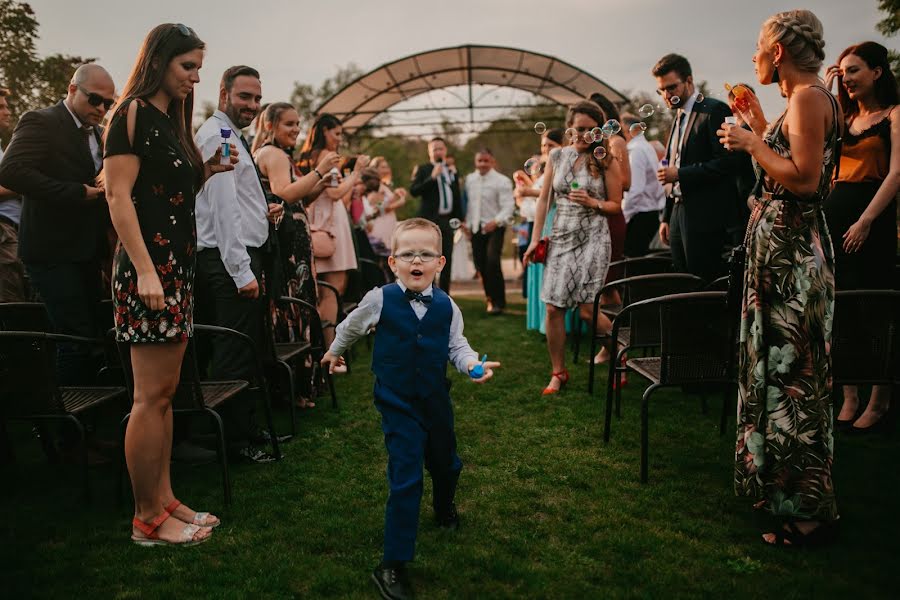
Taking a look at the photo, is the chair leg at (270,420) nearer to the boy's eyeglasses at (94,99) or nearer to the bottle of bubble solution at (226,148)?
the bottle of bubble solution at (226,148)

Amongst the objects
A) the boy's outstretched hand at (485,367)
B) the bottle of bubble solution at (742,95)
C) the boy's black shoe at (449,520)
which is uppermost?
the bottle of bubble solution at (742,95)

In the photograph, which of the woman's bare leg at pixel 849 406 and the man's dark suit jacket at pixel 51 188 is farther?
the woman's bare leg at pixel 849 406

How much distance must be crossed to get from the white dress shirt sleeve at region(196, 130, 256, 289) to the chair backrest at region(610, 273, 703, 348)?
242 centimetres

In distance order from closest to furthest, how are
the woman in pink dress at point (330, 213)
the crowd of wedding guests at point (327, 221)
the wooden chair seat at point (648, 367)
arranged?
the crowd of wedding guests at point (327, 221)
the wooden chair seat at point (648, 367)
the woman in pink dress at point (330, 213)

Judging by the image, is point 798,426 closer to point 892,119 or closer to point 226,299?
point 892,119

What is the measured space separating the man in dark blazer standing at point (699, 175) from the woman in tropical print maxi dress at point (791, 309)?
6.19ft

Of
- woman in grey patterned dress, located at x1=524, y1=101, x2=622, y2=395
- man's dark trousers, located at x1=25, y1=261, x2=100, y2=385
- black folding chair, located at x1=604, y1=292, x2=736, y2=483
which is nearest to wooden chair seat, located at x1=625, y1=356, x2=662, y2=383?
black folding chair, located at x1=604, y1=292, x2=736, y2=483

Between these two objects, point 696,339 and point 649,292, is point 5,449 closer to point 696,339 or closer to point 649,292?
point 696,339

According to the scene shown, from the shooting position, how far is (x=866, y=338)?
11.0 ft

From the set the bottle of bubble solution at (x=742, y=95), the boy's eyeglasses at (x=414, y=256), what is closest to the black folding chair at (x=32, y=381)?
the boy's eyeglasses at (x=414, y=256)

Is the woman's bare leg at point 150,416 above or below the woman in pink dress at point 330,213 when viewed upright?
below

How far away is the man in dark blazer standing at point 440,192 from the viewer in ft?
32.4

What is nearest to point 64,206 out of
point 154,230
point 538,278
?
point 154,230

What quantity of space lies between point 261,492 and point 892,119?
4228 millimetres
